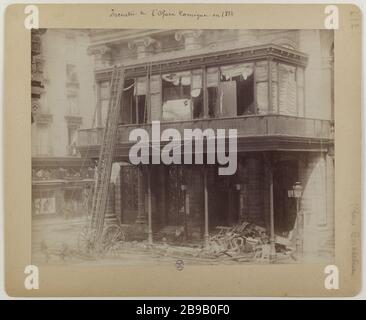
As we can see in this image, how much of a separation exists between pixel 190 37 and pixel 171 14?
0.15 m

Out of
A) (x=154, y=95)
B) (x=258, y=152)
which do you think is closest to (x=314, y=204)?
(x=258, y=152)

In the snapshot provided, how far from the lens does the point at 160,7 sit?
10.1ft

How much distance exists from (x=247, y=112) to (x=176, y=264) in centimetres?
85

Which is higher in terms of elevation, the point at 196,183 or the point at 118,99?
the point at 118,99

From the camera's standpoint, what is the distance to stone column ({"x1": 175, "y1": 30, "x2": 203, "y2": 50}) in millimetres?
3086

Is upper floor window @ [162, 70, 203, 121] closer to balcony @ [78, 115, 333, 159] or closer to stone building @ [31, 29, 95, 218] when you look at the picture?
balcony @ [78, 115, 333, 159]

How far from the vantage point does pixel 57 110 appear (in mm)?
3084

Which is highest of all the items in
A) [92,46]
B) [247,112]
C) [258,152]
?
[92,46]

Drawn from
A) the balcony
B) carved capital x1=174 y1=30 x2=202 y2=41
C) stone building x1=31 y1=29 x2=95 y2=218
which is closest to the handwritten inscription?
carved capital x1=174 y1=30 x2=202 y2=41

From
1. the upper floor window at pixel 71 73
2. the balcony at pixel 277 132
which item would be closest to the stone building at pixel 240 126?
the balcony at pixel 277 132

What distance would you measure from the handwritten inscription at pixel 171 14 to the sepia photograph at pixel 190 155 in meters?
0.07

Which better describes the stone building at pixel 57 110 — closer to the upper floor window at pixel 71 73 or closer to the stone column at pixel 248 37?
the upper floor window at pixel 71 73

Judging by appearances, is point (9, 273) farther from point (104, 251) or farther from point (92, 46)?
point (92, 46)

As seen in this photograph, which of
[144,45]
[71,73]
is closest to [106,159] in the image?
[71,73]
